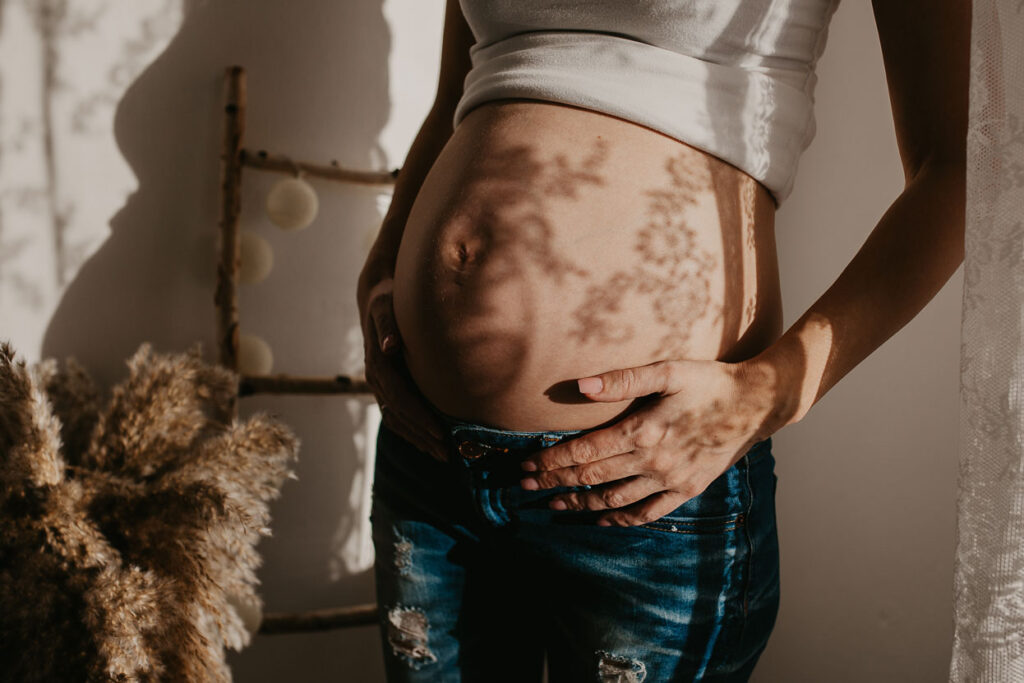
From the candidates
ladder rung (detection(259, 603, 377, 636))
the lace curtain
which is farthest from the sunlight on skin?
ladder rung (detection(259, 603, 377, 636))

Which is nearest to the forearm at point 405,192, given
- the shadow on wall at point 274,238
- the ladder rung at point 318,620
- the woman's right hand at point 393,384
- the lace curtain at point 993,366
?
the woman's right hand at point 393,384

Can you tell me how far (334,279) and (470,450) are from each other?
0.80 meters

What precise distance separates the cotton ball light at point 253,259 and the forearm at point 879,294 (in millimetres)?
933

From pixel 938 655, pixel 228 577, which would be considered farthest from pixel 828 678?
pixel 228 577

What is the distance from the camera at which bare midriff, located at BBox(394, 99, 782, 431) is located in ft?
1.92

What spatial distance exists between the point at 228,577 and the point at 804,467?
1.01 metres

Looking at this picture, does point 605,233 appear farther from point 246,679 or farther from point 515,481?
point 246,679

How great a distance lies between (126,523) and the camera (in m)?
0.93

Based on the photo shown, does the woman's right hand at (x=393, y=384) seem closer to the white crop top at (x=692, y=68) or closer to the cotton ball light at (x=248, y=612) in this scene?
the white crop top at (x=692, y=68)

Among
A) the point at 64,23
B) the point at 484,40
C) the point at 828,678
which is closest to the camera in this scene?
the point at 484,40

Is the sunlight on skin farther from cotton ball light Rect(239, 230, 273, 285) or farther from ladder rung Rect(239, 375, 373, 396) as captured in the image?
cotton ball light Rect(239, 230, 273, 285)

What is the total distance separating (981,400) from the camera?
0.44 m

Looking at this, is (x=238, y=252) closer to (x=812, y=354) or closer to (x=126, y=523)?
(x=126, y=523)

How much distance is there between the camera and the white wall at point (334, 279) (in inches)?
41.4
